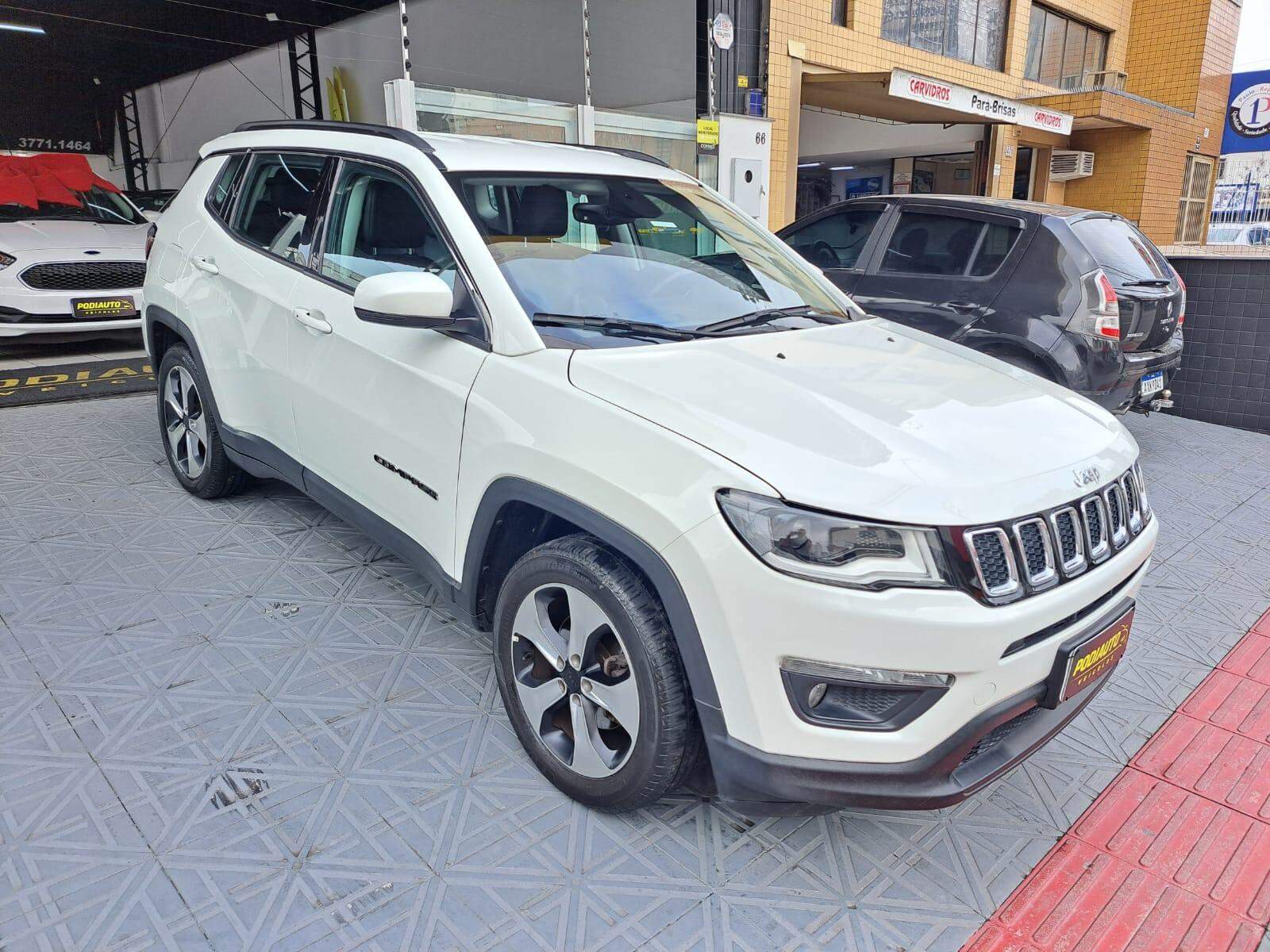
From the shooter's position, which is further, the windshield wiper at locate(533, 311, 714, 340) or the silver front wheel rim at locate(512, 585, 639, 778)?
the windshield wiper at locate(533, 311, 714, 340)

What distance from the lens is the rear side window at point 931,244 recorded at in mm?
5648

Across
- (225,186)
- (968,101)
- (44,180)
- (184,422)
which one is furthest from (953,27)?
(184,422)

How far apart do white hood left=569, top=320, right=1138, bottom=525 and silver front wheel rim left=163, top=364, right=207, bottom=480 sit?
8.55ft

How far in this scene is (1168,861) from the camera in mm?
2295

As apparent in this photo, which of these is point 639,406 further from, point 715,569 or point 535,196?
point 535,196

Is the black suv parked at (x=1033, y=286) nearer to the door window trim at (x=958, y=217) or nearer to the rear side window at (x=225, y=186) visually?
the door window trim at (x=958, y=217)

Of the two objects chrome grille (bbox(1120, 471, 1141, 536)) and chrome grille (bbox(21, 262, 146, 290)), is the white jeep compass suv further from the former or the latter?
chrome grille (bbox(21, 262, 146, 290))

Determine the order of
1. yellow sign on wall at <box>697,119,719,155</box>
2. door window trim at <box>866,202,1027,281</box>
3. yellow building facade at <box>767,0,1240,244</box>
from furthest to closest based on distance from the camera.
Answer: yellow building facade at <box>767,0,1240,244</box> < yellow sign on wall at <box>697,119,719,155</box> < door window trim at <box>866,202,1027,281</box>

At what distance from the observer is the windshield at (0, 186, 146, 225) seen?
813 cm

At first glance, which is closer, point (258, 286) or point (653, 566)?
point (653, 566)

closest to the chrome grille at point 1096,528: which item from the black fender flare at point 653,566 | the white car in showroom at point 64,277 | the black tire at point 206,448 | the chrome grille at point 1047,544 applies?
the chrome grille at point 1047,544

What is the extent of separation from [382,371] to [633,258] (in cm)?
89

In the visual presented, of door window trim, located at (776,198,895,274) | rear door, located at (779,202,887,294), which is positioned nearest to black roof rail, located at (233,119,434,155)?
door window trim, located at (776,198,895,274)

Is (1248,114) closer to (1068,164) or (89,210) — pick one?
(1068,164)
